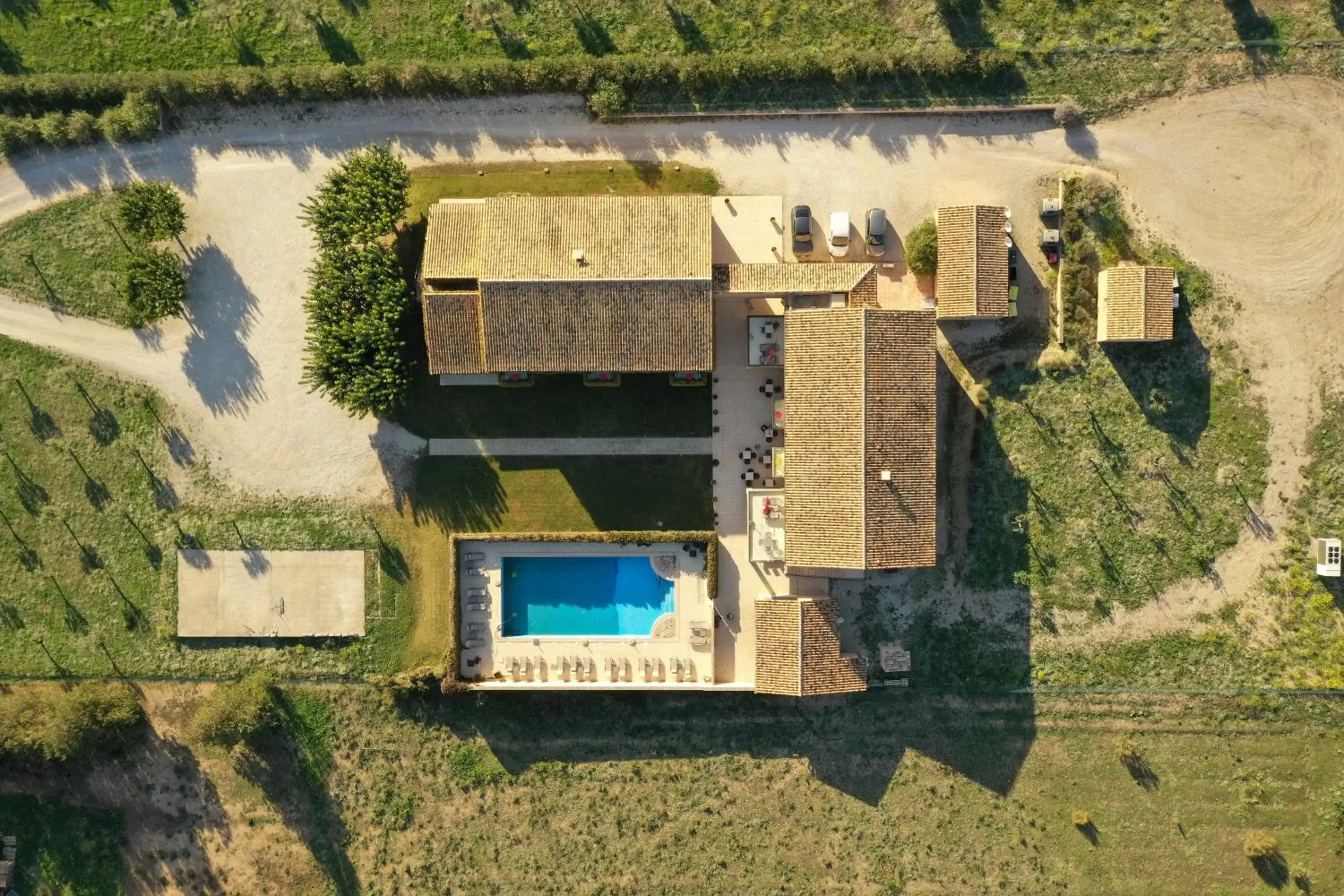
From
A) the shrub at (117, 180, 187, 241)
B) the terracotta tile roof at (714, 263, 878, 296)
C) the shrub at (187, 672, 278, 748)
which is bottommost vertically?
the shrub at (187, 672, 278, 748)

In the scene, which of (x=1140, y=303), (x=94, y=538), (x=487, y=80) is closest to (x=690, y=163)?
(x=487, y=80)

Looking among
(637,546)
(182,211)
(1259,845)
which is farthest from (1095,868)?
(182,211)

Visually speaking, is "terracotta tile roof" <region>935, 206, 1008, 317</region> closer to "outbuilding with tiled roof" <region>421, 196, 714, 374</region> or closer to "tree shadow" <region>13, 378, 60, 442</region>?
"outbuilding with tiled roof" <region>421, 196, 714, 374</region>

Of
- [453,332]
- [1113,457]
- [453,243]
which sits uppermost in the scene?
[453,243]

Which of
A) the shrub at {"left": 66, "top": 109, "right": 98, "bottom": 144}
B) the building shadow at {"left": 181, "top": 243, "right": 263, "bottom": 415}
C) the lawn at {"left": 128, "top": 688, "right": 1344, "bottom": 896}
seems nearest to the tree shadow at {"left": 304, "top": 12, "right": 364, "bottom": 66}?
the building shadow at {"left": 181, "top": 243, "right": 263, "bottom": 415}

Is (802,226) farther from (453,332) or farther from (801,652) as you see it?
(801,652)

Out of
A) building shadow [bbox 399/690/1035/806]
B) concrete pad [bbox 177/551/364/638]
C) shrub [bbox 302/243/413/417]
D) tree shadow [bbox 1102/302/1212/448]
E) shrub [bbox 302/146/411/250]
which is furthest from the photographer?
concrete pad [bbox 177/551/364/638]

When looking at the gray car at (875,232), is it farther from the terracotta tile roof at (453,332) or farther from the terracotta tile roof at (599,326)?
the terracotta tile roof at (453,332)
